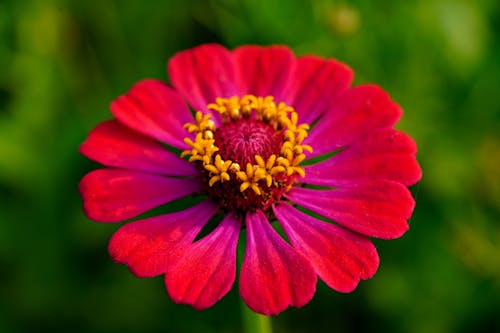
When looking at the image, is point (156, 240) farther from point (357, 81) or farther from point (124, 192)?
point (357, 81)

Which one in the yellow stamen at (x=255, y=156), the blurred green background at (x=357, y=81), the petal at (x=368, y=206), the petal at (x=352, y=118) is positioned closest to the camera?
the petal at (x=368, y=206)

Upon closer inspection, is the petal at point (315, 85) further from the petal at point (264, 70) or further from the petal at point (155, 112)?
the petal at point (155, 112)

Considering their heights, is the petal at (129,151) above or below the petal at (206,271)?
above

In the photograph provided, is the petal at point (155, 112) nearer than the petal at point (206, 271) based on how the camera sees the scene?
No

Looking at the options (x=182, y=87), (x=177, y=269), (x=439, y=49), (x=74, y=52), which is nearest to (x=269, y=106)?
(x=182, y=87)

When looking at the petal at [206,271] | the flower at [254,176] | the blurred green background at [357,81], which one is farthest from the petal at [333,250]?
the blurred green background at [357,81]

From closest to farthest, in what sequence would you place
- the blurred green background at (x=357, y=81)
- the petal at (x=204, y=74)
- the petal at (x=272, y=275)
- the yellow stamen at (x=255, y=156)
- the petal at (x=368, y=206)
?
the petal at (x=272, y=275) → the petal at (x=368, y=206) → the yellow stamen at (x=255, y=156) → the petal at (x=204, y=74) → the blurred green background at (x=357, y=81)

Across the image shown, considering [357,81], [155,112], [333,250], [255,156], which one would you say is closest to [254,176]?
[255,156]
